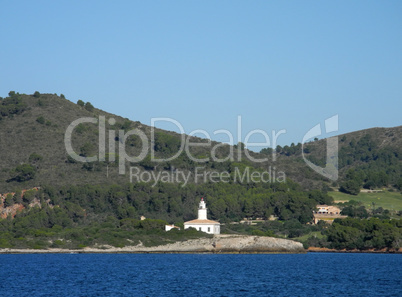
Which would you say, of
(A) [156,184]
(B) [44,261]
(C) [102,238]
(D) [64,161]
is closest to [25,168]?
(D) [64,161]

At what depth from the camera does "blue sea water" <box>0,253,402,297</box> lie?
1833 inches

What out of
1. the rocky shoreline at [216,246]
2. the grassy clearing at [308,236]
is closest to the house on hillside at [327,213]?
the grassy clearing at [308,236]

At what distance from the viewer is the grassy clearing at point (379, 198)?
396ft

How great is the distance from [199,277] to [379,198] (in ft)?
261

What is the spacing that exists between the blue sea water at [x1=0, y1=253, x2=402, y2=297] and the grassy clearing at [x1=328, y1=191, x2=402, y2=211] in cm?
4294

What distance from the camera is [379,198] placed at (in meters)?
128

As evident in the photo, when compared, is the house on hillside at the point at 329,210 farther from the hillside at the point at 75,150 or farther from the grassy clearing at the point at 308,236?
the hillside at the point at 75,150

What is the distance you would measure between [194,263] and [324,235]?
32.3 metres

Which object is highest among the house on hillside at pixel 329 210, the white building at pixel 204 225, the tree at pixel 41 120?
the tree at pixel 41 120

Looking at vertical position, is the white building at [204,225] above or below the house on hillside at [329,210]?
below

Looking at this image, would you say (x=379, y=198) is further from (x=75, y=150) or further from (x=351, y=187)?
(x=75, y=150)

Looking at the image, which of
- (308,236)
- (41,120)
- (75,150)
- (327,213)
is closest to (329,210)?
(327,213)

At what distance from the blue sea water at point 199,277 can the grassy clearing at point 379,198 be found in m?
42.9

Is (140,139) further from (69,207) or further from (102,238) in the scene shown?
(102,238)
